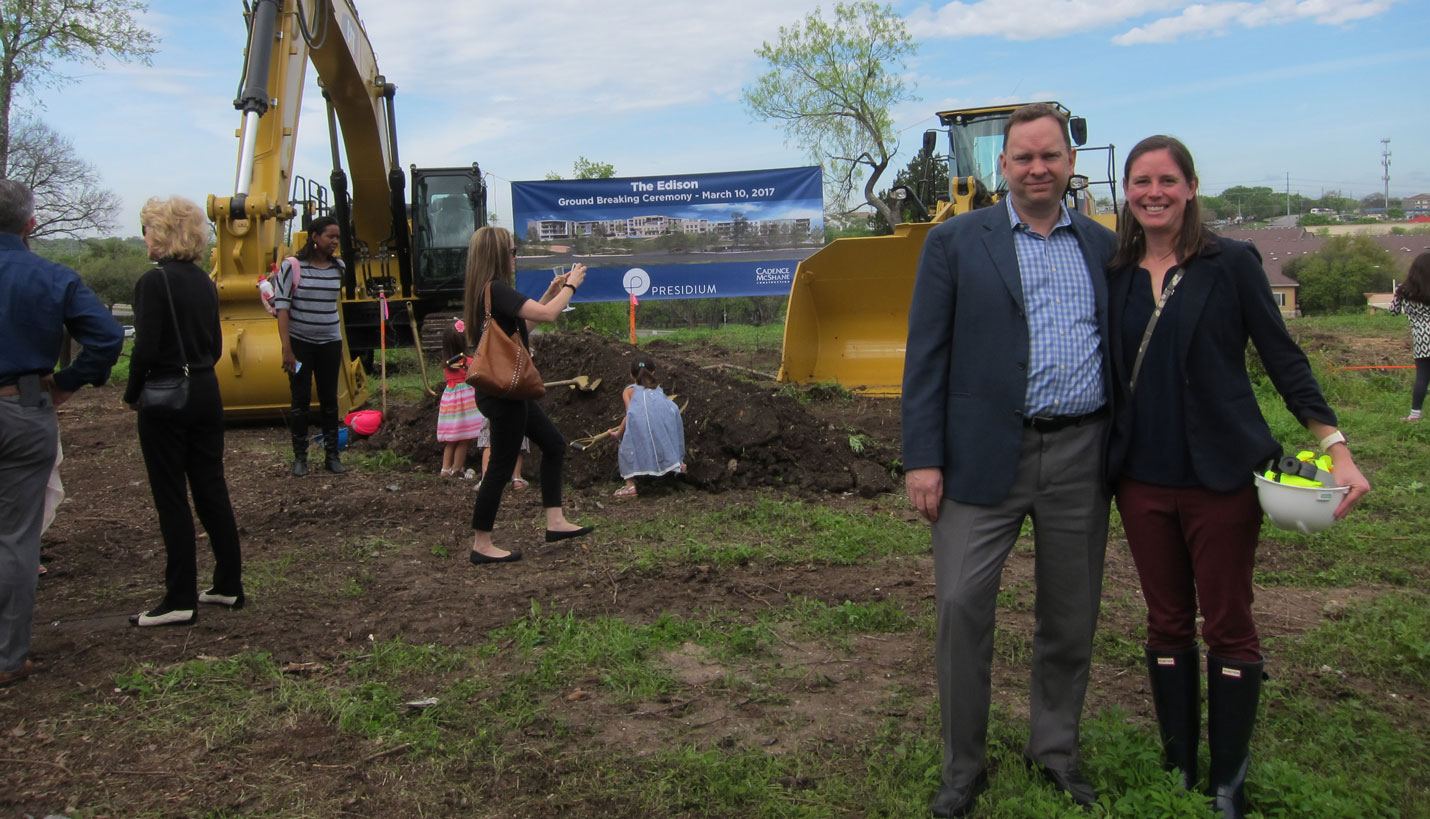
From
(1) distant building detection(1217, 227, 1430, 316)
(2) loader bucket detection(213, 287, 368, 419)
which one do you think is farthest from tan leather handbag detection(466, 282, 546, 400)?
(1) distant building detection(1217, 227, 1430, 316)

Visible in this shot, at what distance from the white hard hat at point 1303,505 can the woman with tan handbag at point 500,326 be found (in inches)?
138

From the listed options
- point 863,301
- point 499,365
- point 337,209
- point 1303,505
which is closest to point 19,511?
point 499,365

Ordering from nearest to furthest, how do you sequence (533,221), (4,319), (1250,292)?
(1250,292)
(4,319)
(533,221)

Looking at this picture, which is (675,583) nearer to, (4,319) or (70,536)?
(4,319)

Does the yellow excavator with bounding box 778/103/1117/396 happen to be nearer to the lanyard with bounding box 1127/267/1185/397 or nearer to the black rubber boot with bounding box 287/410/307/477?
the black rubber boot with bounding box 287/410/307/477

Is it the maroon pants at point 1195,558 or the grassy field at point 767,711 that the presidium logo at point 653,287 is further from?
Answer: the maroon pants at point 1195,558

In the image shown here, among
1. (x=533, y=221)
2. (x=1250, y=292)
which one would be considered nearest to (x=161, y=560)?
(x=1250, y=292)

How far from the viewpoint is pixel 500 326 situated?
5336mm

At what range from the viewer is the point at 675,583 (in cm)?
508

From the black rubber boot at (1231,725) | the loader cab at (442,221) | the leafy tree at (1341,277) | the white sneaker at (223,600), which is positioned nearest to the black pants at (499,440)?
the white sneaker at (223,600)

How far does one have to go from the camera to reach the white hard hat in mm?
2559

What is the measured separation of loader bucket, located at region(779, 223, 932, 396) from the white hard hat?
806 centimetres

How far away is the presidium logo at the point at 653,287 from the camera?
1600 centimetres

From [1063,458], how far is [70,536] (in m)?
5.97
